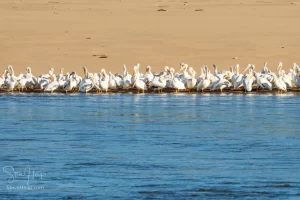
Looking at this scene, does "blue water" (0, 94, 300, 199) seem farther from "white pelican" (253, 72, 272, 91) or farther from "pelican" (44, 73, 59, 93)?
"pelican" (44, 73, 59, 93)

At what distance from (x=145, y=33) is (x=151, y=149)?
72.6 feet

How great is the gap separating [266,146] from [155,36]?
21.2 m

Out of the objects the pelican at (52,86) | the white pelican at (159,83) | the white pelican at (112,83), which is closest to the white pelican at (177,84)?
the white pelican at (159,83)

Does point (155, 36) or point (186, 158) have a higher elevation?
point (155, 36)

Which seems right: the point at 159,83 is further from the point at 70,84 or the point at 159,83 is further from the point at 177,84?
the point at 70,84

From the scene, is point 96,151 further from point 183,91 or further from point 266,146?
point 183,91

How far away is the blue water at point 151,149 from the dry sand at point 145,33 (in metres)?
10.4

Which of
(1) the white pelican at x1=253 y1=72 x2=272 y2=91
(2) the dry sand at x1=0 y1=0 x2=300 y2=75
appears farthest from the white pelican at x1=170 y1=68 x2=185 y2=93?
(2) the dry sand at x1=0 y1=0 x2=300 y2=75

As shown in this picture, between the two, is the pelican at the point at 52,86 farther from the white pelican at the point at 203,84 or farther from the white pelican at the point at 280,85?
the white pelican at the point at 280,85

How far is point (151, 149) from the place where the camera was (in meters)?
11.8

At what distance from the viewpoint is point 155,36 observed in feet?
108

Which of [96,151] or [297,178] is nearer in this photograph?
[297,178]

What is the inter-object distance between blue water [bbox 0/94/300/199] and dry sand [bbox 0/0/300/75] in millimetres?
10433

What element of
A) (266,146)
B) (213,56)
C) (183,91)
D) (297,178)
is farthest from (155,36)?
(297,178)
